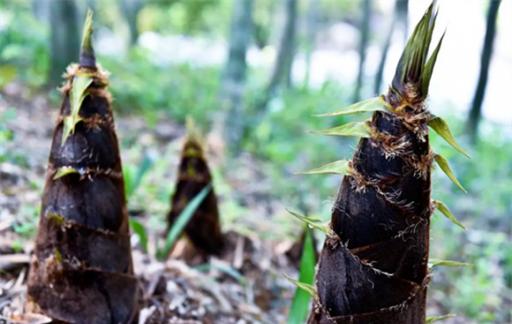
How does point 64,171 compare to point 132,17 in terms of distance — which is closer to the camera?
point 64,171

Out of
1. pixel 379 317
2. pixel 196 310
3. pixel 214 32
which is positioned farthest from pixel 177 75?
pixel 214 32

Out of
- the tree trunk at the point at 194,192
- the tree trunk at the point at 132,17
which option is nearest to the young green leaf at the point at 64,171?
the tree trunk at the point at 194,192

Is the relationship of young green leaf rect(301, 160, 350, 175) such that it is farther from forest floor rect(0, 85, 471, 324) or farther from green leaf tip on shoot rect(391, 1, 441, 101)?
forest floor rect(0, 85, 471, 324)

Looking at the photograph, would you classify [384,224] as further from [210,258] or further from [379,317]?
[210,258]

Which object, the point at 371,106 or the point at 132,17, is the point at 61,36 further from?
the point at 132,17

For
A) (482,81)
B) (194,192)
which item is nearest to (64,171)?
(194,192)

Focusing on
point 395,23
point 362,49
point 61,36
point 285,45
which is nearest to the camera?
point 61,36

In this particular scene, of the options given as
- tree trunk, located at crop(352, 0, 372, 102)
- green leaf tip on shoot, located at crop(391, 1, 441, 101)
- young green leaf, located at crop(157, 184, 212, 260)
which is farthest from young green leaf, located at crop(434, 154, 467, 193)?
tree trunk, located at crop(352, 0, 372, 102)
